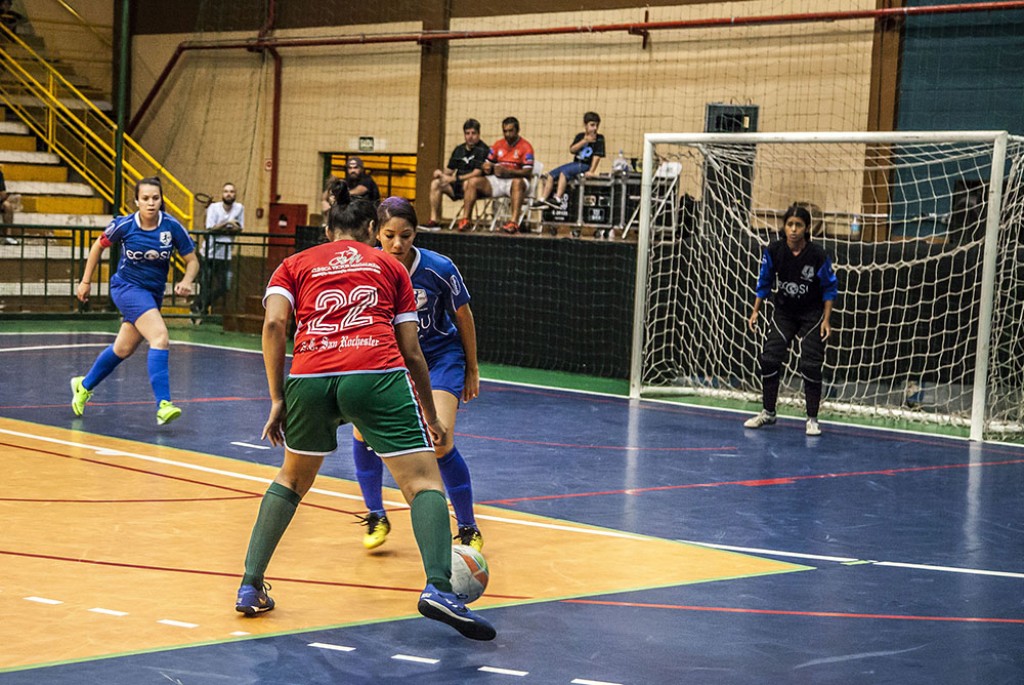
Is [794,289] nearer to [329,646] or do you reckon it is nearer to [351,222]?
[351,222]

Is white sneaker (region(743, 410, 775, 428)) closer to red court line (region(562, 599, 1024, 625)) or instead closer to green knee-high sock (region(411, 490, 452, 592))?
red court line (region(562, 599, 1024, 625))

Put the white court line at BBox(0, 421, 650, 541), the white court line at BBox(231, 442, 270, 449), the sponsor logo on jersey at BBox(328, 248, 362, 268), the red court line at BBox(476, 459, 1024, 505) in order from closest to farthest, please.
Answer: the sponsor logo on jersey at BBox(328, 248, 362, 268) < the white court line at BBox(0, 421, 650, 541) < the red court line at BBox(476, 459, 1024, 505) < the white court line at BBox(231, 442, 270, 449)

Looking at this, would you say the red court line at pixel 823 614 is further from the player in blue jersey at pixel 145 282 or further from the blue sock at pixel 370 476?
the player in blue jersey at pixel 145 282

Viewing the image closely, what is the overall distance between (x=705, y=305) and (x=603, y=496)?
809cm

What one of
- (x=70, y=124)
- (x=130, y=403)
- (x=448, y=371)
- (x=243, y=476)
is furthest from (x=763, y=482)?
(x=70, y=124)

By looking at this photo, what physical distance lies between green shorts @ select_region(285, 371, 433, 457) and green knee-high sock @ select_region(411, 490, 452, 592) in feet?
0.80

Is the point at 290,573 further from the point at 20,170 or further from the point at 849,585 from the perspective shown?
the point at 20,170

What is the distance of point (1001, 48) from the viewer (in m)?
18.8

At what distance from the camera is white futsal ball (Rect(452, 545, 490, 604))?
6.52m

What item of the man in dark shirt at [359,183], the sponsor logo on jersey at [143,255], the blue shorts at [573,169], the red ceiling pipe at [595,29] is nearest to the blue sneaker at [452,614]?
the sponsor logo on jersey at [143,255]

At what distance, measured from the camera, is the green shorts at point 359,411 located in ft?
20.7

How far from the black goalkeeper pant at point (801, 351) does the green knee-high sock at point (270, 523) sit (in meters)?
8.60

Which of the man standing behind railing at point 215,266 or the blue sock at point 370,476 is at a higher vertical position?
the man standing behind railing at point 215,266

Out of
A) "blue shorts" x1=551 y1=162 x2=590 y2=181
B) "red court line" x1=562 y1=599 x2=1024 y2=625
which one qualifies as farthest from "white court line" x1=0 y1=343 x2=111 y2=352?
"red court line" x1=562 y1=599 x2=1024 y2=625
